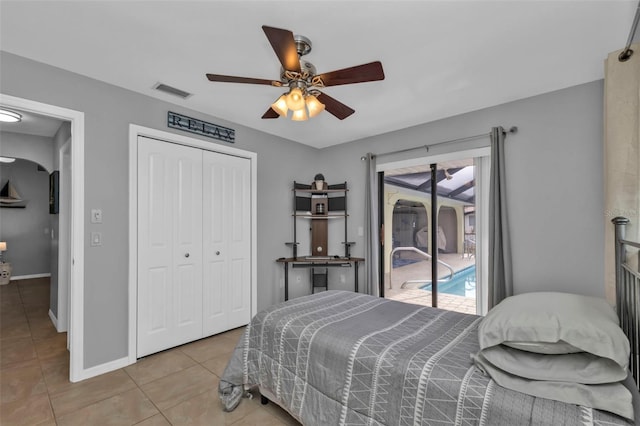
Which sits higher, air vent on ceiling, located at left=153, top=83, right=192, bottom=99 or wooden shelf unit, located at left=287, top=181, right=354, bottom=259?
air vent on ceiling, located at left=153, top=83, right=192, bottom=99

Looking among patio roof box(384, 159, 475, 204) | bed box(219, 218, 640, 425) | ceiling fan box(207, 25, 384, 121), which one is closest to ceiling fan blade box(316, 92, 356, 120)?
ceiling fan box(207, 25, 384, 121)

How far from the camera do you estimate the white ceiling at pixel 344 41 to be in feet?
5.63

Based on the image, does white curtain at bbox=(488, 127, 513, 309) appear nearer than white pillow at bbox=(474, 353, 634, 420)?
No

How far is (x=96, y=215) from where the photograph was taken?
2.53m

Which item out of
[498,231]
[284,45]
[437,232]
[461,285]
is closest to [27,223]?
[284,45]

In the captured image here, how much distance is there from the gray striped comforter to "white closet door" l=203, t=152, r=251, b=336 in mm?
1462

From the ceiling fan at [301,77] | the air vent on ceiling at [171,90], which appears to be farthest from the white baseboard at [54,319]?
the ceiling fan at [301,77]

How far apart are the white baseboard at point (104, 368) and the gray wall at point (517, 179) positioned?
4 cm

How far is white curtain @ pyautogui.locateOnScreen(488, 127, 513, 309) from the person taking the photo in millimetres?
2904

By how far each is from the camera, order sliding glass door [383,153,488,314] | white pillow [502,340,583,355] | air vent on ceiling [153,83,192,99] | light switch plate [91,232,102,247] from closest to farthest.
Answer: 1. white pillow [502,340,583,355]
2. light switch plate [91,232,102,247]
3. air vent on ceiling [153,83,192,99]
4. sliding glass door [383,153,488,314]

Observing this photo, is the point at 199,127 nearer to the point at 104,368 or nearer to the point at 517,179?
the point at 104,368

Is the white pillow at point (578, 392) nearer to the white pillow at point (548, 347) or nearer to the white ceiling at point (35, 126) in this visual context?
the white pillow at point (548, 347)

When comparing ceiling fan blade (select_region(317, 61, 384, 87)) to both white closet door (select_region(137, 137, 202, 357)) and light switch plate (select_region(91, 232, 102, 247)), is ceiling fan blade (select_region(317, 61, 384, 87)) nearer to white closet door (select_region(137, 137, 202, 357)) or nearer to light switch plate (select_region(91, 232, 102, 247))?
white closet door (select_region(137, 137, 202, 357))

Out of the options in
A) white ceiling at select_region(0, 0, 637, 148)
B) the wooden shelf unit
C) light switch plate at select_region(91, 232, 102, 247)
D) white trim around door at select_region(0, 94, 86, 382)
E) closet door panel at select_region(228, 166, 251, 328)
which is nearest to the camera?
white ceiling at select_region(0, 0, 637, 148)
